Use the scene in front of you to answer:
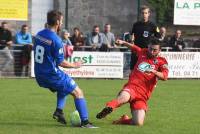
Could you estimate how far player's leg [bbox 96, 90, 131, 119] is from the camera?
10.3 metres

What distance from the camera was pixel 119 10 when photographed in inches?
1177

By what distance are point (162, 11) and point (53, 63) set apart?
20102 mm

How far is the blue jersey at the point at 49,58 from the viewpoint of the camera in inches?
399

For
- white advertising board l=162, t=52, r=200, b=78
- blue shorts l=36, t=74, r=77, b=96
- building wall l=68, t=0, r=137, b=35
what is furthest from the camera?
building wall l=68, t=0, r=137, b=35

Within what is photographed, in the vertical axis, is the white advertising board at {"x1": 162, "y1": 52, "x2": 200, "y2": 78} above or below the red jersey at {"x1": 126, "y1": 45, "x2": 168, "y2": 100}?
below

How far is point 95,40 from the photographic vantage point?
23516 mm

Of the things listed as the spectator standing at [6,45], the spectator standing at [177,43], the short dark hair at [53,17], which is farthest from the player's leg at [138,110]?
the spectator standing at [177,43]

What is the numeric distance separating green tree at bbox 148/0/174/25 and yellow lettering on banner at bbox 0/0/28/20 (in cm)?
625

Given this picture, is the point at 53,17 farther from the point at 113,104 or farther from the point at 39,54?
the point at 113,104

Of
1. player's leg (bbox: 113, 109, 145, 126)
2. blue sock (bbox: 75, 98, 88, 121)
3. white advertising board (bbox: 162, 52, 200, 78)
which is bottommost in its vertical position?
white advertising board (bbox: 162, 52, 200, 78)

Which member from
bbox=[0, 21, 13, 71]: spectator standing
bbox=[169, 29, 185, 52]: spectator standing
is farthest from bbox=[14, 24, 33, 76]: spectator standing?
bbox=[169, 29, 185, 52]: spectator standing

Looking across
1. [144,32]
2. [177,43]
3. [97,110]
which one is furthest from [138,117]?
A: [177,43]

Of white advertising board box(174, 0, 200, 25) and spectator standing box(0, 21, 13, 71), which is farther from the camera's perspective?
white advertising board box(174, 0, 200, 25)

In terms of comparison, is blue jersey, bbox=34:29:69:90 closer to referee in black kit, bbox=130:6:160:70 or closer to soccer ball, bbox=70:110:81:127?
soccer ball, bbox=70:110:81:127
